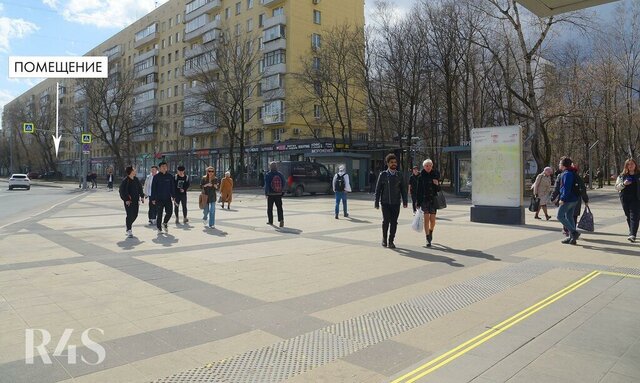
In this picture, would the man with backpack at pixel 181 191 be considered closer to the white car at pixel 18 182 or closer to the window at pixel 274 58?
the white car at pixel 18 182

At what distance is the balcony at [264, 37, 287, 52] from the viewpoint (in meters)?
51.5

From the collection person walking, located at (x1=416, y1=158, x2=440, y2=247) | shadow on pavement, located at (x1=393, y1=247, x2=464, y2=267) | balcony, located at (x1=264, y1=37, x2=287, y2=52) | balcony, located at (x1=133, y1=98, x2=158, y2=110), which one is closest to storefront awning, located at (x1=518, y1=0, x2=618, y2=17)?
shadow on pavement, located at (x1=393, y1=247, x2=464, y2=267)

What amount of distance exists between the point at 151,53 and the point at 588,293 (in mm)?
78850

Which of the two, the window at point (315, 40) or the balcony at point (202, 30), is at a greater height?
the balcony at point (202, 30)

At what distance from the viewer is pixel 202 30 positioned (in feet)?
205

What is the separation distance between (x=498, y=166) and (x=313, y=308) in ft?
33.8

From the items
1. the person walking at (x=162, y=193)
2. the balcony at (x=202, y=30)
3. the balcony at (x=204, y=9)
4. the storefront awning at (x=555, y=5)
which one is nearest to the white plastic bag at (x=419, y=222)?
the storefront awning at (x=555, y=5)

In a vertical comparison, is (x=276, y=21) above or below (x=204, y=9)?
below

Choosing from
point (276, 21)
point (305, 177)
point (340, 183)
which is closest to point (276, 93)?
point (276, 21)

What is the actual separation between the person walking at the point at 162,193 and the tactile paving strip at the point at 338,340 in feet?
26.6

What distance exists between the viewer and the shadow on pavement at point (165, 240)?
32.3 feet

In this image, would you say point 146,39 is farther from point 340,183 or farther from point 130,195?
point 130,195

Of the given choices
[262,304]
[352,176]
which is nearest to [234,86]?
[352,176]

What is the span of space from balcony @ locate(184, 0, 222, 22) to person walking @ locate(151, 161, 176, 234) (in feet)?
183
